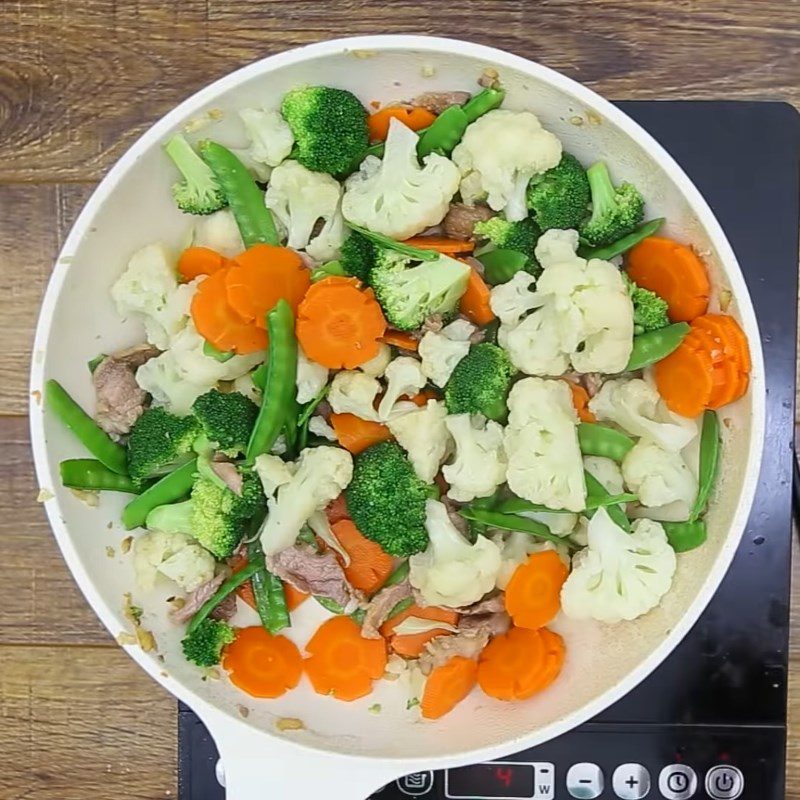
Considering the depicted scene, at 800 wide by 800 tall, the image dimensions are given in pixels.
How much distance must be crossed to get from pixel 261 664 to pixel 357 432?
306 mm

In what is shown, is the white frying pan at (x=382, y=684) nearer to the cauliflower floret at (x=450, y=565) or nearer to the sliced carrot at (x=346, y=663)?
the sliced carrot at (x=346, y=663)

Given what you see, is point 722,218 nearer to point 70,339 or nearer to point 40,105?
point 70,339

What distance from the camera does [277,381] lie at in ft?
3.26

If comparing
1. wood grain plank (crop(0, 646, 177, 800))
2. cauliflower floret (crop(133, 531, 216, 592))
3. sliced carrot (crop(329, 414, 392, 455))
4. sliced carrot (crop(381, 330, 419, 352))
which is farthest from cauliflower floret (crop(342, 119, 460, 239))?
wood grain plank (crop(0, 646, 177, 800))

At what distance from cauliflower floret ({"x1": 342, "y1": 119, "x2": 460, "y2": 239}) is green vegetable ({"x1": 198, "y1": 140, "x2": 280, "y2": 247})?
97 millimetres

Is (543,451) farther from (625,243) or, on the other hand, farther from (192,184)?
(192,184)

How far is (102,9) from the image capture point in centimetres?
118

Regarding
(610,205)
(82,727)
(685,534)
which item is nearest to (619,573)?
(685,534)

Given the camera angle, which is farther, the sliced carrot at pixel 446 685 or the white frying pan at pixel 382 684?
the sliced carrot at pixel 446 685

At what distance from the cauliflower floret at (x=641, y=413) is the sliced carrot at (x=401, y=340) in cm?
21

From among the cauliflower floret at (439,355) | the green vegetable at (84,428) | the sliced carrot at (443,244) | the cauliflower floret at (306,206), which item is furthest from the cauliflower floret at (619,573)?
the green vegetable at (84,428)

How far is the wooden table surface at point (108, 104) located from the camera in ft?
3.67

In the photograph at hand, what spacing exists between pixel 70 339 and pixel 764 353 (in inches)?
32.3

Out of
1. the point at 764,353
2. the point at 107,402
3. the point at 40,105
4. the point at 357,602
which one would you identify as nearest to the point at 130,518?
the point at 107,402
